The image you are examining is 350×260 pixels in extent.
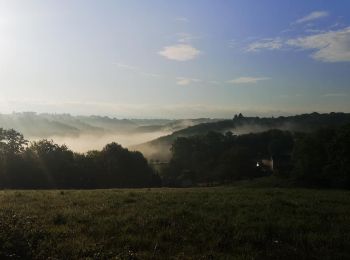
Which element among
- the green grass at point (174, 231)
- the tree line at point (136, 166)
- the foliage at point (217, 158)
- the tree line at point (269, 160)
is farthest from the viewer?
the foliage at point (217, 158)

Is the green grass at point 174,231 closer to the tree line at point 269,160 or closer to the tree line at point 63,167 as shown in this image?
the tree line at point 269,160

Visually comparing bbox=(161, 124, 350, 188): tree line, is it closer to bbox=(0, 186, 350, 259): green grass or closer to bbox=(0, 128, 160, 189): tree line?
bbox=(0, 128, 160, 189): tree line

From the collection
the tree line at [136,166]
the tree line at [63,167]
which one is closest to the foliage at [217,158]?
the tree line at [136,166]

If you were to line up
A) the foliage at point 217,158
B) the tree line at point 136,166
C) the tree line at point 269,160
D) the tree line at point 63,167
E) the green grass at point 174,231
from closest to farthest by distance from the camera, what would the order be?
the green grass at point 174,231 → the tree line at point 269,160 → the tree line at point 136,166 → the tree line at point 63,167 → the foliage at point 217,158

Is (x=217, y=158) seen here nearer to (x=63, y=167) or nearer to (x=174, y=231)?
(x=63, y=167)

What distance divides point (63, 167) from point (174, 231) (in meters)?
88.5

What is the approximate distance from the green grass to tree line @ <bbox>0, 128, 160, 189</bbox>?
74504 mm

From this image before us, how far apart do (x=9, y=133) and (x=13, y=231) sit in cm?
10626

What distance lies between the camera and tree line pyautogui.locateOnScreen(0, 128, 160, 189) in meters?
91.8

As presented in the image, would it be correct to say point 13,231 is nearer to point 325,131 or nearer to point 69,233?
point 69,233

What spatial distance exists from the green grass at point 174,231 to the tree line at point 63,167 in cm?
7450

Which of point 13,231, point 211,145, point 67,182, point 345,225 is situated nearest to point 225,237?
point 345,225

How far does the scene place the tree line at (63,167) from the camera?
91.8 meters

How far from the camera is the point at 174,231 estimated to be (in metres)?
15.2
